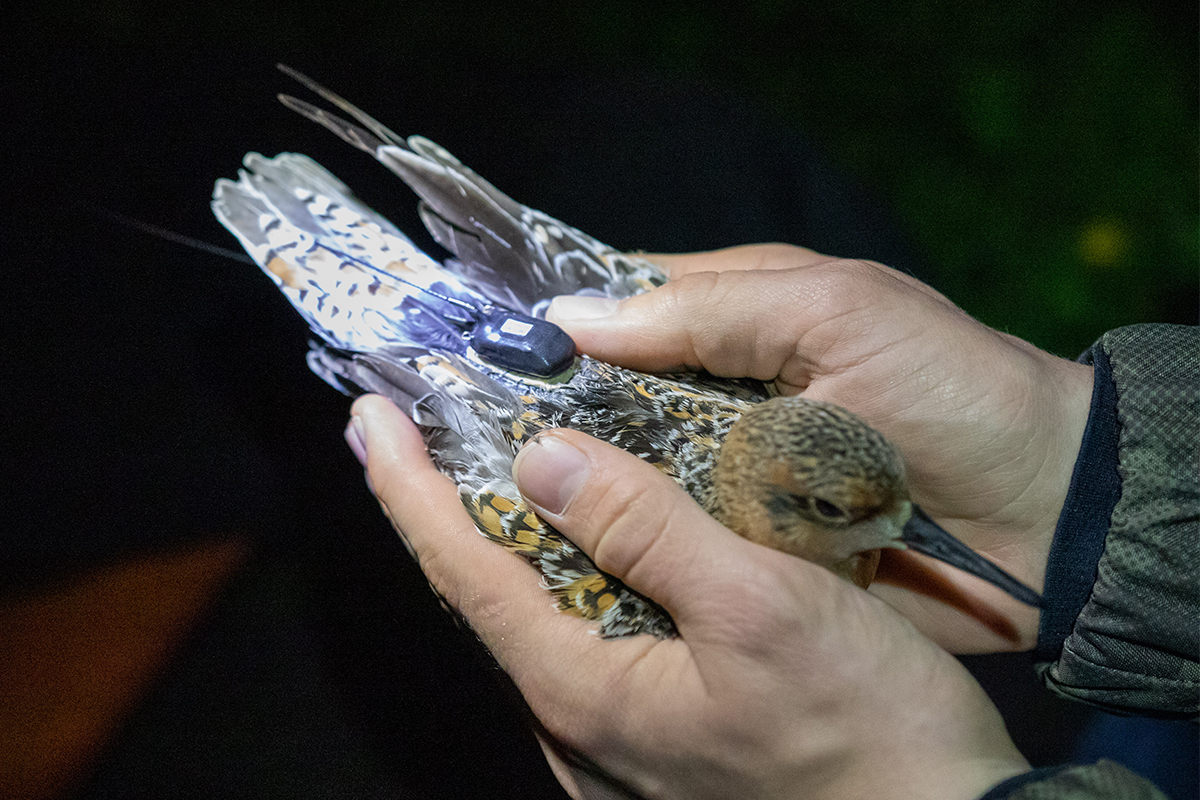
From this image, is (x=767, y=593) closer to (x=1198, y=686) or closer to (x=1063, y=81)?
(x=1198, y=686)

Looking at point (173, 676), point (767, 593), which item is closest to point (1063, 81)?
point (767, 593)

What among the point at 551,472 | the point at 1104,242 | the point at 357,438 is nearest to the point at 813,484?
the point at 551,472

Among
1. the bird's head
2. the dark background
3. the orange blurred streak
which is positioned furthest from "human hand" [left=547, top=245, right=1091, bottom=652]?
the orange blurred streak

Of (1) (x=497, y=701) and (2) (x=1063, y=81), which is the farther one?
(2) (x=1063, y=81)

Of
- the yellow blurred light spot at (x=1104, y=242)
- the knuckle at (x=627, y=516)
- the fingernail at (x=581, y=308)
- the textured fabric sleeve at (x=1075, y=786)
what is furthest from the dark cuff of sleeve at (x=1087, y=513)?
the yellow blurred light spot at (x=1104, y=242)

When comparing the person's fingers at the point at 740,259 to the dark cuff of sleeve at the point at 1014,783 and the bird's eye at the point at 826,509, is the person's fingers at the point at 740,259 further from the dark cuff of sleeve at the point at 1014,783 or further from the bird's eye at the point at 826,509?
the dark cuff of sleeve at the point at 1014,783

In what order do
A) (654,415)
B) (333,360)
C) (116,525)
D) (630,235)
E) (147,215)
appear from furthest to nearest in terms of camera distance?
(630,235), (147,215), (333,360), (116,525), (654,415)

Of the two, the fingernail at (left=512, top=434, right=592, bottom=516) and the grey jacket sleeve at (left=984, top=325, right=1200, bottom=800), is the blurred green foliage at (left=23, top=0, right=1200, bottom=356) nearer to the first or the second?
the grey jacket sleeve at (left=984, top=325, right=1200, bottom=800)
